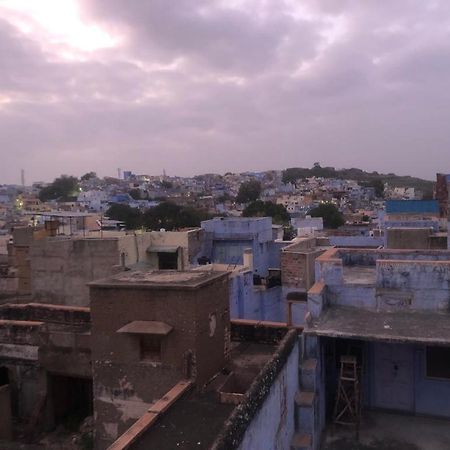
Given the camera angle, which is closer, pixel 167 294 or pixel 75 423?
pixel 167 294

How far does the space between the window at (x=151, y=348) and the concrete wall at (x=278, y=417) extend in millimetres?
2184

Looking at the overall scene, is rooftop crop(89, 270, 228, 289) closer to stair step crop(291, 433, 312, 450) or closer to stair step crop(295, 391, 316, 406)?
stair step crop(295, 391, 316, 406)

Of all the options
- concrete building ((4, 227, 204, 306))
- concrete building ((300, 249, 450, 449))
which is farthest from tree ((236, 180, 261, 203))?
concrete building ((300, 249, 450, 449))

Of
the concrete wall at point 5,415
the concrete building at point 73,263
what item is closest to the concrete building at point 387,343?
the concrete wall at point 5,415

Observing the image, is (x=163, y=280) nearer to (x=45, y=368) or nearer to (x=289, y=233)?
(x=45, y=368)

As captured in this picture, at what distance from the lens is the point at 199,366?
28.8ft

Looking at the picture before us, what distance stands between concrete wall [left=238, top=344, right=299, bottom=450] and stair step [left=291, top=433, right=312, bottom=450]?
112 millimetres

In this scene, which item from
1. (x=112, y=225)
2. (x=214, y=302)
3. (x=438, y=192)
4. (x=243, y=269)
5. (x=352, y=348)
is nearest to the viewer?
(x=214, y=302)

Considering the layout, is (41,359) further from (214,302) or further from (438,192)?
(438,192)

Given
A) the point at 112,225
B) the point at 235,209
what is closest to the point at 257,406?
the point at 112,225

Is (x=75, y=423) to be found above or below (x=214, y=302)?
below

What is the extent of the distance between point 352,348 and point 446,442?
2.34 m

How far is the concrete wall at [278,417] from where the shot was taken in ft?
21.2

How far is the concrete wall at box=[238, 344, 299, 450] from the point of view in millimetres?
6449
